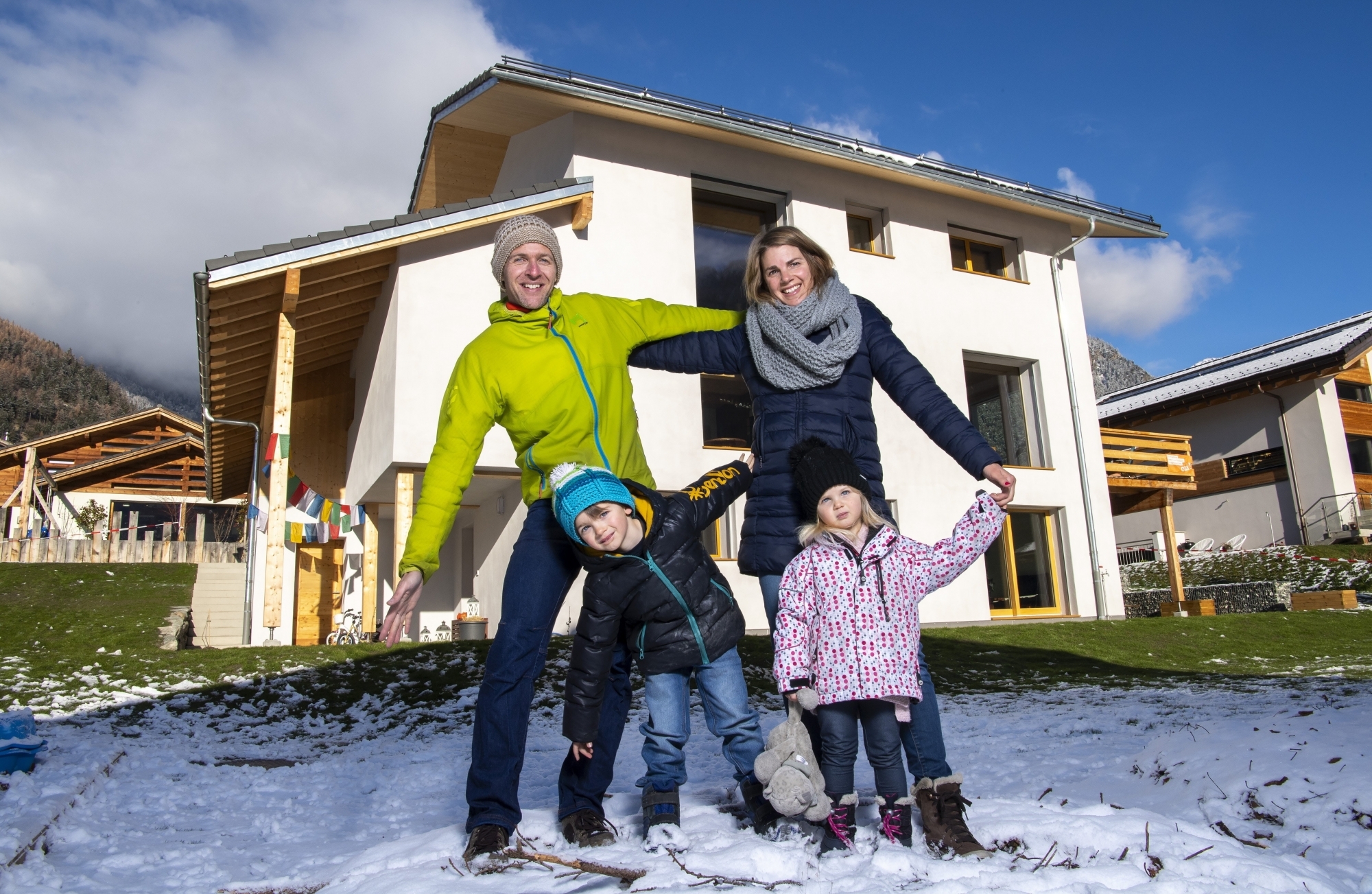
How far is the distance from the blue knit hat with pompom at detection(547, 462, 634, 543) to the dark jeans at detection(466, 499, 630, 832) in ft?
0.44

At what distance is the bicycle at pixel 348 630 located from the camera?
1356cm

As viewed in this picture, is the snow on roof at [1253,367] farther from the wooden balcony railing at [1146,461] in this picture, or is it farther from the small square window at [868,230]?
the small square window at [868,230]

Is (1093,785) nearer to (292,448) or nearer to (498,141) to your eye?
(498,141)

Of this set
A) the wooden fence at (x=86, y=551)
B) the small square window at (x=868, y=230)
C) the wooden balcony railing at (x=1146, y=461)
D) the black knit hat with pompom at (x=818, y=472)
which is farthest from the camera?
the wooden fence at (x=86, y=551)

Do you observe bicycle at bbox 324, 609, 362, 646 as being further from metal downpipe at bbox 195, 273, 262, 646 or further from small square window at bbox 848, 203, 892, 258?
small square window at bbox 848, 203, 892, 258

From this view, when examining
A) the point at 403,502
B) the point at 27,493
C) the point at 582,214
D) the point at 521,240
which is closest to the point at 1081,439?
the point at 582,214

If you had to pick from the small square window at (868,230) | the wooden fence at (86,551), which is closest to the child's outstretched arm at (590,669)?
the small square window at (868,230)

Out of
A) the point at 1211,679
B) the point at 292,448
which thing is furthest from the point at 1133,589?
the point at 292,448

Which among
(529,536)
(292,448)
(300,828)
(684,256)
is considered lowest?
(300,828)

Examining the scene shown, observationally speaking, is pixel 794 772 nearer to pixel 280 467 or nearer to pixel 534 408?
pixel 534 408

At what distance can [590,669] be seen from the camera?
102 inches

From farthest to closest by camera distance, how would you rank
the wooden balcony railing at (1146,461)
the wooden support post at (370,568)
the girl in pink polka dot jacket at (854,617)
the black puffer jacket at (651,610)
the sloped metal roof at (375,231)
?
1. the wooden balcony railing at (1146,461)
2. the wooden support post at (370,568)
3. the sloped metal roof at (375,231)
4. the black puffer jacket at (651,610)
5. the girl in pink polka dot jacket at (854,617)

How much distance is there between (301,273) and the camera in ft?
33.6

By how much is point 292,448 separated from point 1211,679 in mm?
13084
